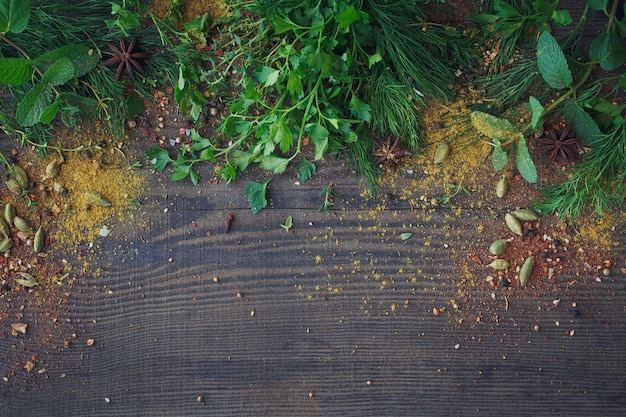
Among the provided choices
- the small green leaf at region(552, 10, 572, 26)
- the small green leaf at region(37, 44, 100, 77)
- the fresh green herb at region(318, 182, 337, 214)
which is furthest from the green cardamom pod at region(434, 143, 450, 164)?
the small green leaf at region(37, 44, 100, 77)

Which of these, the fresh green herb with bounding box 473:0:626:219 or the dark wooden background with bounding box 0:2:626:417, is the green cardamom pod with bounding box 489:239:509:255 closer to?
the dark wooden background with bounding box 0:2:626:417

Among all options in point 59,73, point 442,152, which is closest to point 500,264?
point 442,152

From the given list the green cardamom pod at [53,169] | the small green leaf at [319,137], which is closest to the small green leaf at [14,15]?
the green cardamom pod at [53,169]

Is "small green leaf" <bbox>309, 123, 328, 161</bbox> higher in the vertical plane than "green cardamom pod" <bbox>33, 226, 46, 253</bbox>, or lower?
higher

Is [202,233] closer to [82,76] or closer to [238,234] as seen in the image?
[238,234]

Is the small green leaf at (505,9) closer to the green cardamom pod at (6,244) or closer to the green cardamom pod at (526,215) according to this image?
the green cardamom pod at (526,215)

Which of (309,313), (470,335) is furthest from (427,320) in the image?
(309,313)
